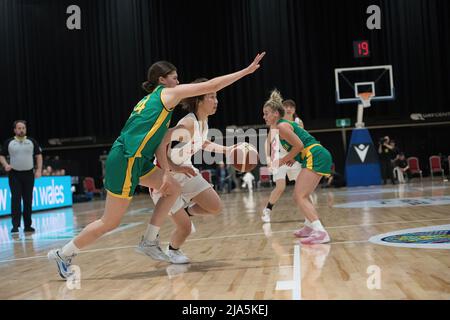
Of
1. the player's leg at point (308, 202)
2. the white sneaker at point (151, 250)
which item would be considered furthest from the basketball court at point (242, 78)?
the white sneaker at point (151, 250)

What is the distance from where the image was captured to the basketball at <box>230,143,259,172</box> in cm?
459

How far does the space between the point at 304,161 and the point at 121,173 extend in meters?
2.28

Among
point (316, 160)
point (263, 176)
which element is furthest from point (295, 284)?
point (263, 176)

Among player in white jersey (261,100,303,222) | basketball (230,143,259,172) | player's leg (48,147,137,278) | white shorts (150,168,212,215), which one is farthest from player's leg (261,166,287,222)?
player's leg (48,147,137,278)

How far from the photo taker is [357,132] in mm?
16000

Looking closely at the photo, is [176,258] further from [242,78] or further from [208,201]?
[242,78]

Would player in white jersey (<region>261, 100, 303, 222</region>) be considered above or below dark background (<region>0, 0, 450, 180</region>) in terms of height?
below

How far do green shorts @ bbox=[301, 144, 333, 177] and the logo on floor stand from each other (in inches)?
32.4

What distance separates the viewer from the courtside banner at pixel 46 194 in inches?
534

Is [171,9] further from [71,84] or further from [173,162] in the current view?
[173,162]

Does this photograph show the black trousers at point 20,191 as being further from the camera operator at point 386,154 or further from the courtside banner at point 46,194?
the camera operator at point 386,154

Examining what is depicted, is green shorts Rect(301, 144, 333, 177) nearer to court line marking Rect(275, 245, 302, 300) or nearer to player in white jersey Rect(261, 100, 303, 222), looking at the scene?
player in white jersey Rect(261, 100, 303, 222)

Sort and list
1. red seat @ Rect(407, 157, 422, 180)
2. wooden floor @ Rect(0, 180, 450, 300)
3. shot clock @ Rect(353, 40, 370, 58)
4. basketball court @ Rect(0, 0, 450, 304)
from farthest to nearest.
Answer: red seat @ Rect(407, 157, 422, 180) → basketball court @ Rect(0, 0, 450, 304) → shot clock @ Rect(353, 40, 370, 58) → wooden floor @ Rect(0, 180, 450, 300)

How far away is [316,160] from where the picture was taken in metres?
5.57
